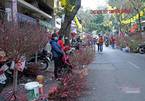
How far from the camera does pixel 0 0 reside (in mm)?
20203

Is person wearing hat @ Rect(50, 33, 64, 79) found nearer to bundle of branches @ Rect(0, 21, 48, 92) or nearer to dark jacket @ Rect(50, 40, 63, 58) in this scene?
dark jacket @ Rect(50, 40, 63, 58)

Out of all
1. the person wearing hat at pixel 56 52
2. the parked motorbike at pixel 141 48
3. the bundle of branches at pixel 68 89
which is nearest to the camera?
the bundle of branches at pixel 68 89

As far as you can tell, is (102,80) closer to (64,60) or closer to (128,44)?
(64,60)

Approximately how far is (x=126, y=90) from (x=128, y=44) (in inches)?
1229

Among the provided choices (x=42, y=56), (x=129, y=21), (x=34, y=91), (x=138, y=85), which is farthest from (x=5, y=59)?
(x=129, y=21)

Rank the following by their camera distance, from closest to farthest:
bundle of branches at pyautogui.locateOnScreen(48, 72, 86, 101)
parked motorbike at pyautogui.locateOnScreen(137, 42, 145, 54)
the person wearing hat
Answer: bundle of branches at pyautogui.locateOnScreen(48, 72, 86, 101), the person wearing hat, parked motorbike at pyautogui.locateOnScreen(137, 42, 145, 54)

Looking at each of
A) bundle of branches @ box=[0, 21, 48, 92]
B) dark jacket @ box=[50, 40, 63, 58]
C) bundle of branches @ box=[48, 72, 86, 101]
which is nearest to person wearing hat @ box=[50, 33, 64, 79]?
dark jacket @ box=[50, 40, 63, 58]

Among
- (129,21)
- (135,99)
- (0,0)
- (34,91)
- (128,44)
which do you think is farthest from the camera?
(129,21)

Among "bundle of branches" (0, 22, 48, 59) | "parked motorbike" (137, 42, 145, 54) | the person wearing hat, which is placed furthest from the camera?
"parked motorbike" (137, 42, 145, 54)

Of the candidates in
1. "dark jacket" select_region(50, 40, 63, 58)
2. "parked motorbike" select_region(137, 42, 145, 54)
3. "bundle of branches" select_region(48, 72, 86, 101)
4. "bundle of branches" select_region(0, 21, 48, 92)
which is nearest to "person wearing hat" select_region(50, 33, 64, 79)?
"dark jacket" select_region(50, 40, 63, 58)

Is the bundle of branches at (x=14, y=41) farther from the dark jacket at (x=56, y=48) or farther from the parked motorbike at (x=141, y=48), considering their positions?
the parked motorbike at (x=141, y=48)

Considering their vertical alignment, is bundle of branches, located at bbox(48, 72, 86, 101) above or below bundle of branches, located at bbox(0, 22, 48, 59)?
below

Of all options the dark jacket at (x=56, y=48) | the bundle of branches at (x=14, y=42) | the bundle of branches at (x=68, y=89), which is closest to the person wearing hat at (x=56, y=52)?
the dark jacket at (x=56, y=48)

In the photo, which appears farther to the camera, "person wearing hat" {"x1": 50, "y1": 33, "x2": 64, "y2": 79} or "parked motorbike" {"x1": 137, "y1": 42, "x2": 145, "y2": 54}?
"parked motorbike" {"x1": 137, "y1": 42, "x2": 145, "y2": 54}
